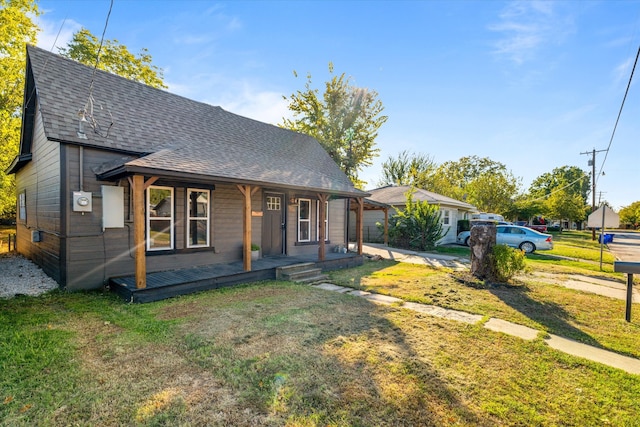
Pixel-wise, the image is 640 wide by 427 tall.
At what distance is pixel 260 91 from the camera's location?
12344 mm

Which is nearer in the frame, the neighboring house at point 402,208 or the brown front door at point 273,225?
the brown front door at point 273,225

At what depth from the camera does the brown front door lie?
377 inches

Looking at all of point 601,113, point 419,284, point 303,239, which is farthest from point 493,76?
point 303,239

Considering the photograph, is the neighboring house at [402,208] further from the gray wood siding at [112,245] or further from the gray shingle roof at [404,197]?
the gray wood siding at [112,245]

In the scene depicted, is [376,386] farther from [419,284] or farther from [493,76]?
[493,76]

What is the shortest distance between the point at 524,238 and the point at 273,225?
498 inches

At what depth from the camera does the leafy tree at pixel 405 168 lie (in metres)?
33.3

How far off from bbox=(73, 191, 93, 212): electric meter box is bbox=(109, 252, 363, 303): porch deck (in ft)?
5.34

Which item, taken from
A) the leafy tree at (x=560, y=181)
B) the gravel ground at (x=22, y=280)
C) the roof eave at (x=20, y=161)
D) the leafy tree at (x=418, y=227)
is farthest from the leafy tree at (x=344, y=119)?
the leafy tree at (x=560, y=181)

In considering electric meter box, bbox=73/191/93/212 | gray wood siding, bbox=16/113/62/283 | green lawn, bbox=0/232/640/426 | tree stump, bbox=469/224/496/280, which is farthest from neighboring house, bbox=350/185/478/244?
gray wood siding, bbox=16/113/62/283

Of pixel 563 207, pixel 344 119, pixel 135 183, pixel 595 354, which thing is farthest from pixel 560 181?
pixel 135 183

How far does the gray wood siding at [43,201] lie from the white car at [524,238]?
648 inches

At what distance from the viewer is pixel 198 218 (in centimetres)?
770

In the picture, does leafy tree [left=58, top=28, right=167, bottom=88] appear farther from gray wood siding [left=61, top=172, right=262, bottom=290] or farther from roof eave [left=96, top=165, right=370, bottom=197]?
roof eave [left=96, top=165, right=370, bottom=197]
